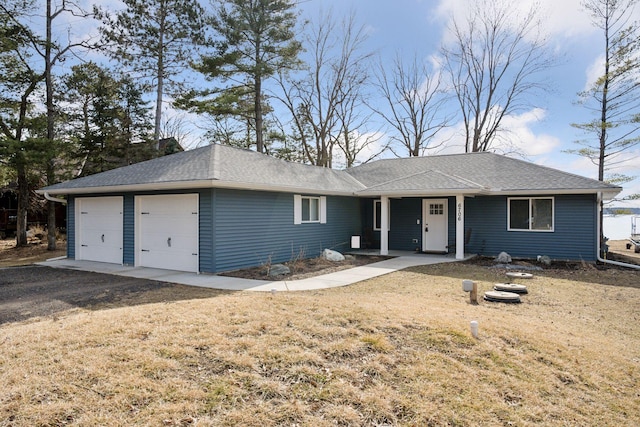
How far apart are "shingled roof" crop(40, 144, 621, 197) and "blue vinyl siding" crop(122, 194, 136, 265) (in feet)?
1.58

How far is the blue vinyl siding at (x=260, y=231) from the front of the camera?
9852mm

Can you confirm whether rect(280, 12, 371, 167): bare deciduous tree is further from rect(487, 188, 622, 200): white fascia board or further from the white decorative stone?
the white decorative stone

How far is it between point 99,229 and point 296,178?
6.42m

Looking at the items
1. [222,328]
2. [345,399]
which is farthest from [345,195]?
[345,399]

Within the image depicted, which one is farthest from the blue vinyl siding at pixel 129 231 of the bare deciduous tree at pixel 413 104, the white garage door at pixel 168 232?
the bare deciduous tree at pixel 413 104

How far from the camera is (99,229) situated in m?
12.3

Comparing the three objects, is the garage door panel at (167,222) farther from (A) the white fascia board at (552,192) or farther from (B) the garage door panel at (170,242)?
→ (A) the white fascia board at (552,192)

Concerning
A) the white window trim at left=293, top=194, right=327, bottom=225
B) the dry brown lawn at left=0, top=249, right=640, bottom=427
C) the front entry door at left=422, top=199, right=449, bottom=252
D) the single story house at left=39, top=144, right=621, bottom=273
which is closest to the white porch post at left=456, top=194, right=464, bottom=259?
the single story house at left=39, top=144, right=621, bottom=273

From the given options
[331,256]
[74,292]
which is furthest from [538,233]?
[74,292]

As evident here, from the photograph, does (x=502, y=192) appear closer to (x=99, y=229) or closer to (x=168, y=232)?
(x=168, y=232)

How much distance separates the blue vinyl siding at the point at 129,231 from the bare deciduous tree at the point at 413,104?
2090cm

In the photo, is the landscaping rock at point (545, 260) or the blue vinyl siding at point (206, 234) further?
the landscaping rock at point (545, 260)

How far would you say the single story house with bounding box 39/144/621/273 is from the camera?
33.0ft

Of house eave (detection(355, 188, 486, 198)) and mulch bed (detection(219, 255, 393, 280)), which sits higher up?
house eave (detection(355, 188, 486, 198))
